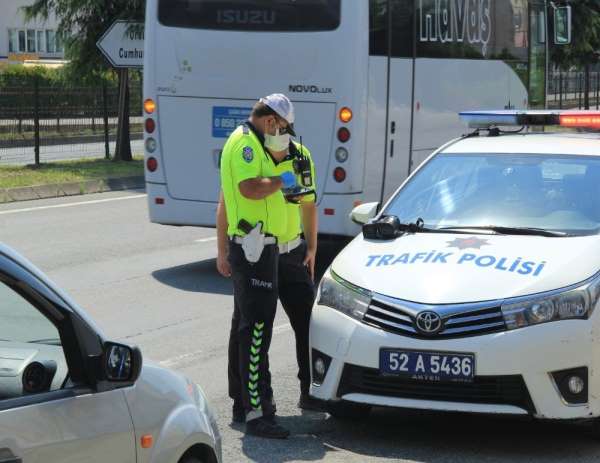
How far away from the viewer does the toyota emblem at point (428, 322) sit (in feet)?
21.2

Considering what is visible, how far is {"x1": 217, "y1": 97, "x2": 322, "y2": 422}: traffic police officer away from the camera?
283 inches

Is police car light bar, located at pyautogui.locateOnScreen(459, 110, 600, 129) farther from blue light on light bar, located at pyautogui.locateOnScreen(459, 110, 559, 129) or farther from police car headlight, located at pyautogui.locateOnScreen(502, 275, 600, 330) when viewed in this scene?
police car headlight, located at pyautogui.locateOnScreen(502, 275, 600, 330)

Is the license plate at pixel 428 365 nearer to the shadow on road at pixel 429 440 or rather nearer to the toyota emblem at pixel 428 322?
the toyota emblem at pixel 428 322

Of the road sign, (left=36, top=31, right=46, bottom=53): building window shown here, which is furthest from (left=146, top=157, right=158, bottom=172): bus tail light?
(left=36, top=31, right=46, bottom=53): building window

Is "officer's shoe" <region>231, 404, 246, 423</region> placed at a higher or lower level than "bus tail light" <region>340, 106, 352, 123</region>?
lower

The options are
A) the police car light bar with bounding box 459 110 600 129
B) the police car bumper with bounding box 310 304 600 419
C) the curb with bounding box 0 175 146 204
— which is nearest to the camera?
the police car bumper with bounding box 310 304 600 419

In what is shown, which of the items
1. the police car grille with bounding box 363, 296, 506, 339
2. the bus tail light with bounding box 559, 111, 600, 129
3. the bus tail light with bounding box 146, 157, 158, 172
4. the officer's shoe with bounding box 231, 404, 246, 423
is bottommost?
the officer's shoe with bounding box 231, 404, 246, 423

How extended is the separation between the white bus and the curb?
20.2ft

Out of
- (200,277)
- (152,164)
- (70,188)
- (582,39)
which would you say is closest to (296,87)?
(152,164)

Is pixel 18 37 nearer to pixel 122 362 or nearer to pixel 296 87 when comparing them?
pixel 296 87

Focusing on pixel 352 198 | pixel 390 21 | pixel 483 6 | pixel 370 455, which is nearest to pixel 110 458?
pixel 370 455

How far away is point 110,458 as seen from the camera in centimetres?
386

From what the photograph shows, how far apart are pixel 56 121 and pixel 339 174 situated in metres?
16.3

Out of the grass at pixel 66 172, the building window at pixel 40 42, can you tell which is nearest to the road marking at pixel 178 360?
the grass at pixel 66 172
